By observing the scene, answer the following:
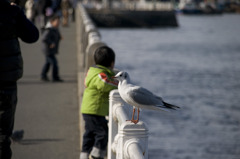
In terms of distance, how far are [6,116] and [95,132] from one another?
4.49ft

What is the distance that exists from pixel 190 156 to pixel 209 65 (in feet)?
80.1

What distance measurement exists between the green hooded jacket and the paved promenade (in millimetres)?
1032

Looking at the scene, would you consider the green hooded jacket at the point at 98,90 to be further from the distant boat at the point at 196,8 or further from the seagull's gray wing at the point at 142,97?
the distant boat at the point at 196,8

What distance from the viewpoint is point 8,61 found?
14.7 ft

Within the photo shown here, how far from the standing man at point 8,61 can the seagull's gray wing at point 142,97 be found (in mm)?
998

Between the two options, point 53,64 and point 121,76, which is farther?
point 53,64

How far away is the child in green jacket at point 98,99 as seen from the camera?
5.48m

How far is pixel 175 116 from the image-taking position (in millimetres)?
20562

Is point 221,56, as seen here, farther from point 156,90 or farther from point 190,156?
point 190,156

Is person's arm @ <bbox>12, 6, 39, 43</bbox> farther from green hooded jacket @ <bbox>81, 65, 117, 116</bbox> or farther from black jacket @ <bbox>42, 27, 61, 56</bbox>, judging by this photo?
black jacket @ <bbox>42, 27, 61, 56</bbox>

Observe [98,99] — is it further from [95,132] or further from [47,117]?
[47,117]

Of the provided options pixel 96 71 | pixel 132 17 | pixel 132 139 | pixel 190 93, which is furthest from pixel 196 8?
pixel 132 139

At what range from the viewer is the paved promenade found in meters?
6.66

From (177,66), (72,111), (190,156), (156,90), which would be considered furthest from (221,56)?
(72,111)
